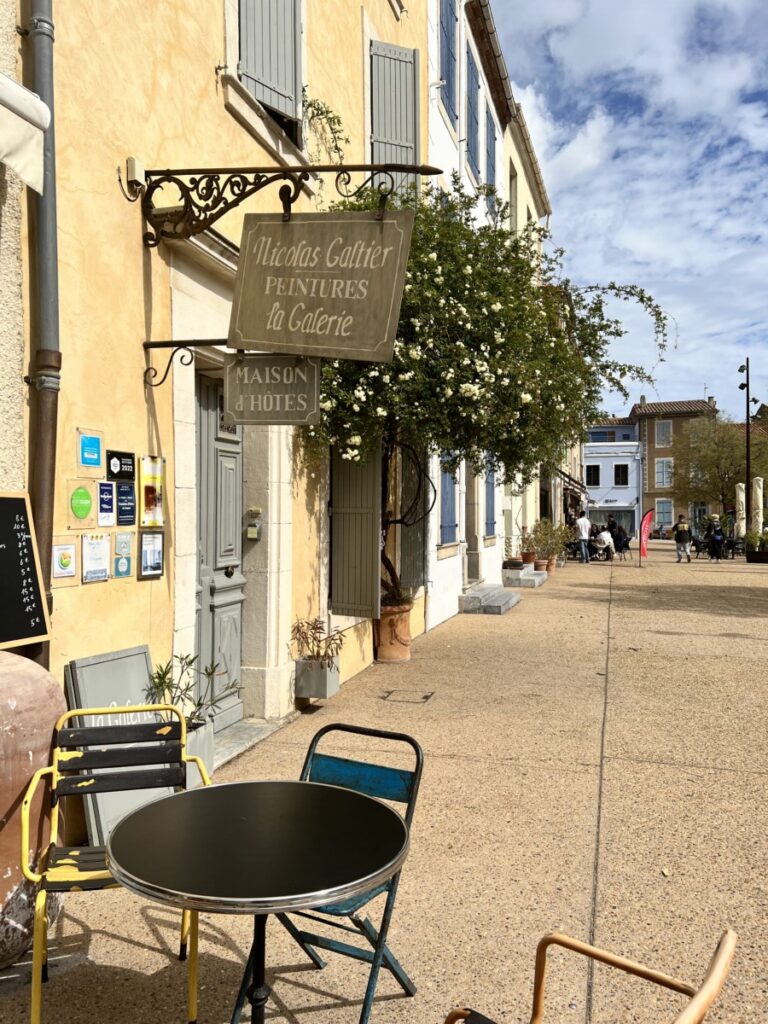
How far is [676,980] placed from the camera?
1.62 meters

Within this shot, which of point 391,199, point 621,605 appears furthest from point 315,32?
point 621,605

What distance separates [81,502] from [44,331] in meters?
0.80

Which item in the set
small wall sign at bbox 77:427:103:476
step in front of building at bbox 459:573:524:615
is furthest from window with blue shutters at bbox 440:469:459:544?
small wall sign at bbox 77:427:103:476

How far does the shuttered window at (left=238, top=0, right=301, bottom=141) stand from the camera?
5.48 metres

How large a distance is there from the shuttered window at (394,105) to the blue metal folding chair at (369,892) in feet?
21.8

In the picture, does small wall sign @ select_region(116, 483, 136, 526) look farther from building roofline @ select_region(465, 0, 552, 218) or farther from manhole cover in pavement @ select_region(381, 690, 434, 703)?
building roofline @ select_region(465, 0, 552, 218)

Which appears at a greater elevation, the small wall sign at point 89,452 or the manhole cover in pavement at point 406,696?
the small wall sign at point 89,452

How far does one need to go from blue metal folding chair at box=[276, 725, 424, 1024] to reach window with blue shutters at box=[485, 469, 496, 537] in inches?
484

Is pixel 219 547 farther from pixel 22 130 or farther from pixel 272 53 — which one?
pixel 272 53

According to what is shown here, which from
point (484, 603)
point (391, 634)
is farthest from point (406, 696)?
point (484, 603)

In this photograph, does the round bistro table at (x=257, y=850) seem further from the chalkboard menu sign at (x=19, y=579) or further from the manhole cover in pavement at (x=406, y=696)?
the manhole cover in pavement at (x=406, y=696)

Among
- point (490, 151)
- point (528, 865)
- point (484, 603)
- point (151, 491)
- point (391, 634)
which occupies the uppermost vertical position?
point (490, 151)

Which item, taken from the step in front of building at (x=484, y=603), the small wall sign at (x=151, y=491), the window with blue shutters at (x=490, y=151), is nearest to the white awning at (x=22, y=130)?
the small wall sign at (x=151, y=491)

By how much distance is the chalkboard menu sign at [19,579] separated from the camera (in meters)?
3.24
